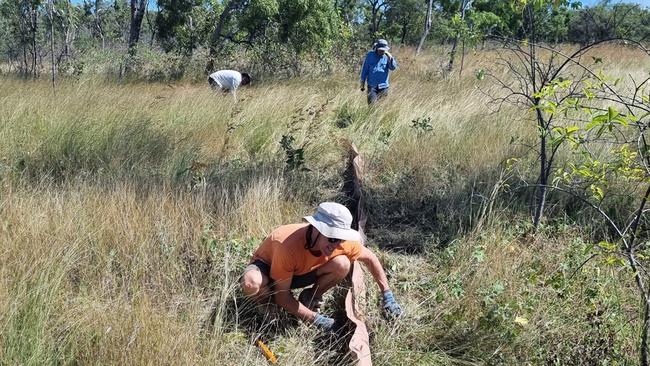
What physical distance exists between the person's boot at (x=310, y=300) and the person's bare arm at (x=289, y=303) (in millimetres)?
235

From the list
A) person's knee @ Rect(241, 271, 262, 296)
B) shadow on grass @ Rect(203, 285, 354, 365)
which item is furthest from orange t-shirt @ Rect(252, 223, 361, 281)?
shadow on grass @ Rect(203, 285, 354, 365)

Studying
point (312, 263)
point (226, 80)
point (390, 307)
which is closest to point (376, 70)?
point (226, 80)

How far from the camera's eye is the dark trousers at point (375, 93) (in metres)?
8.72

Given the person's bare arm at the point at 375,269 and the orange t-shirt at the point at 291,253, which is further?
the person's bare arm at the point at 375,269

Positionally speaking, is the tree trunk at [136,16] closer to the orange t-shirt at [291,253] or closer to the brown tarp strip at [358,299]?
the brown tarp strip at [358,299]

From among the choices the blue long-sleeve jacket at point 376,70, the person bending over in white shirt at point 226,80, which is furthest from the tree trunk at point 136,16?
the blue long-sleeve jacket at point 376,70

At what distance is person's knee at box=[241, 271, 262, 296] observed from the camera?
326cm

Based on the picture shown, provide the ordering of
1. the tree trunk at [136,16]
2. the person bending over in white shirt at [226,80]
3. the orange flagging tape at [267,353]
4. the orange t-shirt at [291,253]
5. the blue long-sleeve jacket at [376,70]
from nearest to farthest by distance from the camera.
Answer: the orange flagging tape at [267,353]
the orange t-shirt at [291,253]
the blue long-sleeve jacket at [376,70]
the person bending over in white shirt at [226,80]
the tree trunk at [136,16]

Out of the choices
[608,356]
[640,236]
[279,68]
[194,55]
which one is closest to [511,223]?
[640,236]

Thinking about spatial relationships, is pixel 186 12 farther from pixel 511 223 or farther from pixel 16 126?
pixel 511 223

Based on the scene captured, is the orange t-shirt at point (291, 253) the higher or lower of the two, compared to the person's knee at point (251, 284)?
higher

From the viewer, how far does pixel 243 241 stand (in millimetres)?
4020

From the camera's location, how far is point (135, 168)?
16.4 ft

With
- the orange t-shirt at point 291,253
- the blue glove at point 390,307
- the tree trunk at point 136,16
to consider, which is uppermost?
the tree trunk at point 136,16
